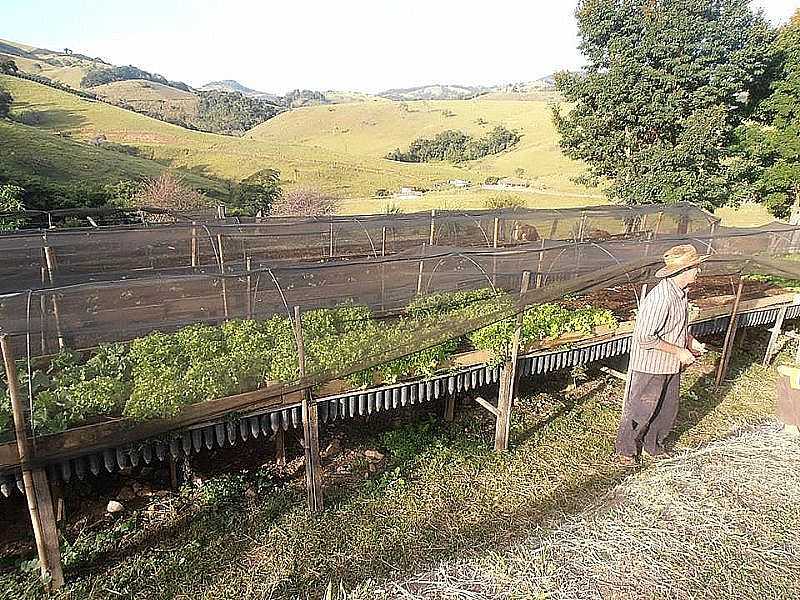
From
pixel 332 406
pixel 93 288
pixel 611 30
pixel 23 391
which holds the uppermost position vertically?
pixel 611 30

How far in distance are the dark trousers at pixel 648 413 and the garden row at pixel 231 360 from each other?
40.7 inches

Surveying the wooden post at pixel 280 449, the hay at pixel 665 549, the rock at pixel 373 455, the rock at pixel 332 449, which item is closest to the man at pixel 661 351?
the hay at pixel 665 549

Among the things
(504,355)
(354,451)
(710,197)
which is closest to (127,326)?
(354,451)

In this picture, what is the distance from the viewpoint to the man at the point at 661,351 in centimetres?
→ 358

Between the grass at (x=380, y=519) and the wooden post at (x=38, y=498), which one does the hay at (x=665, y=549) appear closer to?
the grass at (x=380, y=519)

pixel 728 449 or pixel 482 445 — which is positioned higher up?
pixel 728 449

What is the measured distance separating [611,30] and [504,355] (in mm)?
12776

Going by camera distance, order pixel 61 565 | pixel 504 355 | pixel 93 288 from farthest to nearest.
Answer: pixel 504 355
pixel 93 288
pixel 61 565

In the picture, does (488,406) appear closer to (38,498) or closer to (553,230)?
(38,498)

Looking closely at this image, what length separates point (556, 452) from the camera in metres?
4.84

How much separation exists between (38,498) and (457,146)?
191 feet

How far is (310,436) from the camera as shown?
3701mm

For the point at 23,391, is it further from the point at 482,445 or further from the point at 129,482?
the point at 482,445

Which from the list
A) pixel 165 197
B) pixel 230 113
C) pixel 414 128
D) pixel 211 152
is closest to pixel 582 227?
pixel 165 197
